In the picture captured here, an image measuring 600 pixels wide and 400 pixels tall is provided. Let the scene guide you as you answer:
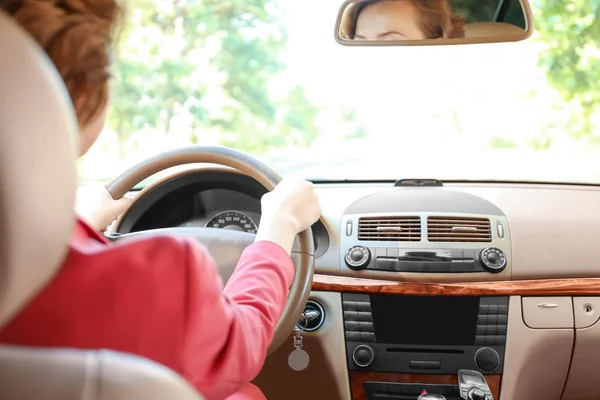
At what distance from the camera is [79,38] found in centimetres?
92

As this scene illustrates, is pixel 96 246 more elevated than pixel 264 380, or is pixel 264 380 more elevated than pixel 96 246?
pixel 96 246

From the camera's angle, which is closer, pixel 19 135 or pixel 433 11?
pixel 19 135

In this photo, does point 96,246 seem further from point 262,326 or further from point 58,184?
point 262,326

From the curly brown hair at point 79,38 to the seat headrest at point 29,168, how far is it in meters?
0.11

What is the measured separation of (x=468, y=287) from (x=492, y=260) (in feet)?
0.41

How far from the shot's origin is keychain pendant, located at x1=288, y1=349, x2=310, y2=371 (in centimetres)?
253

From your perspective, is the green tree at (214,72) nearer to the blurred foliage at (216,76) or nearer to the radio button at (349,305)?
the blurred foliage at (216,76)

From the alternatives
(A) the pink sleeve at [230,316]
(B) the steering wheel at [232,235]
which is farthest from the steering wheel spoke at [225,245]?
(A) the pink sleeve at [230,316]

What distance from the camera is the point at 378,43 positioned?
2.74m

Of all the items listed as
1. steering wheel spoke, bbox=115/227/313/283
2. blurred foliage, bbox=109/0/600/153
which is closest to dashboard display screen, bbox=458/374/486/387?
steering wheel spoke, bbox=115/227/313/283

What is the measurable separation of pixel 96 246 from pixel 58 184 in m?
0.24

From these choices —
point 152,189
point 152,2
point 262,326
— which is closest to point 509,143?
point 152,2

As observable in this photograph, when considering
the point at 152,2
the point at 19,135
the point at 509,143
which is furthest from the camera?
the point at 152,2

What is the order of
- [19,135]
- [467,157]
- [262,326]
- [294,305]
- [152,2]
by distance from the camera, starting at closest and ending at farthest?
[19,135], [262,326], [294,305], [467,157], [152,2]
